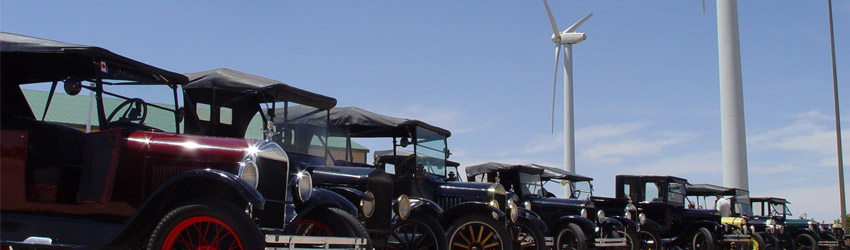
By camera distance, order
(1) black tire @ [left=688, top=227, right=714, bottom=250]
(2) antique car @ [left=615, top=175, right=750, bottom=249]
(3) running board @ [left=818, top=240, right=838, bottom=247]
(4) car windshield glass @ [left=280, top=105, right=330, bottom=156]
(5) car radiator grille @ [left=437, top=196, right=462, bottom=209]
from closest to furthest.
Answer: (4) car windshield glass @ [left=280, top=105, right=330, bottom=156]
(5) car radiator grille @ [left=437, top=196, right=462, bottom=209]
(1) black tire @ [left=688, top=227, right=714, bottom=250]
(2) antique car @ [left=615, top=175, right=750, bottom=249]
(3) running board @ [left=818, top=240, right=838, bottom=247]

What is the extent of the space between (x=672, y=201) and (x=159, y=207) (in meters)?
15.3

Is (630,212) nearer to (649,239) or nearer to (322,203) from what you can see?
(649,239)

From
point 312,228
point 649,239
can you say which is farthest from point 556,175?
point 312,228

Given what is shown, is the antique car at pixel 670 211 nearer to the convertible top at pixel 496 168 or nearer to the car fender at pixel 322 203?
the convertible top at pixel 496 168

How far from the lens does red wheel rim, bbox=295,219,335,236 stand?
22.6 ft

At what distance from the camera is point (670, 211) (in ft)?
61.0

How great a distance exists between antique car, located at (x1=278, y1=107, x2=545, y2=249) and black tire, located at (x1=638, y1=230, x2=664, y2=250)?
571 centimetres

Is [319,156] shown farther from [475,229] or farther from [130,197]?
[130,197]

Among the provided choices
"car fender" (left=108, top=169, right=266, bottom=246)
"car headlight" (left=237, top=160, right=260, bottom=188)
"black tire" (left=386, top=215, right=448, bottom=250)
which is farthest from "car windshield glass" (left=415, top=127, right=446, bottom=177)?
"car fender" (left=108, top=169, right=266, bottom=246)

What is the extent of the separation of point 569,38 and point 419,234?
29.2 metres

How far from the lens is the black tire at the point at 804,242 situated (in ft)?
79.5

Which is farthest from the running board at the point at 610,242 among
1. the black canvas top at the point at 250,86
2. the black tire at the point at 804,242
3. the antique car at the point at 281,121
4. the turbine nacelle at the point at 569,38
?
the turbine nacelle at the point at 569,38

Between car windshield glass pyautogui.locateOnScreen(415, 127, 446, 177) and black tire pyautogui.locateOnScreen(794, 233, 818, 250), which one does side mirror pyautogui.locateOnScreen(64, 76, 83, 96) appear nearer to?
car windshield glass pyautogui.locateOnScreen(415, 127, 446, 177)

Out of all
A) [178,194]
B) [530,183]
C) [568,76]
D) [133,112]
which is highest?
[568,76]
